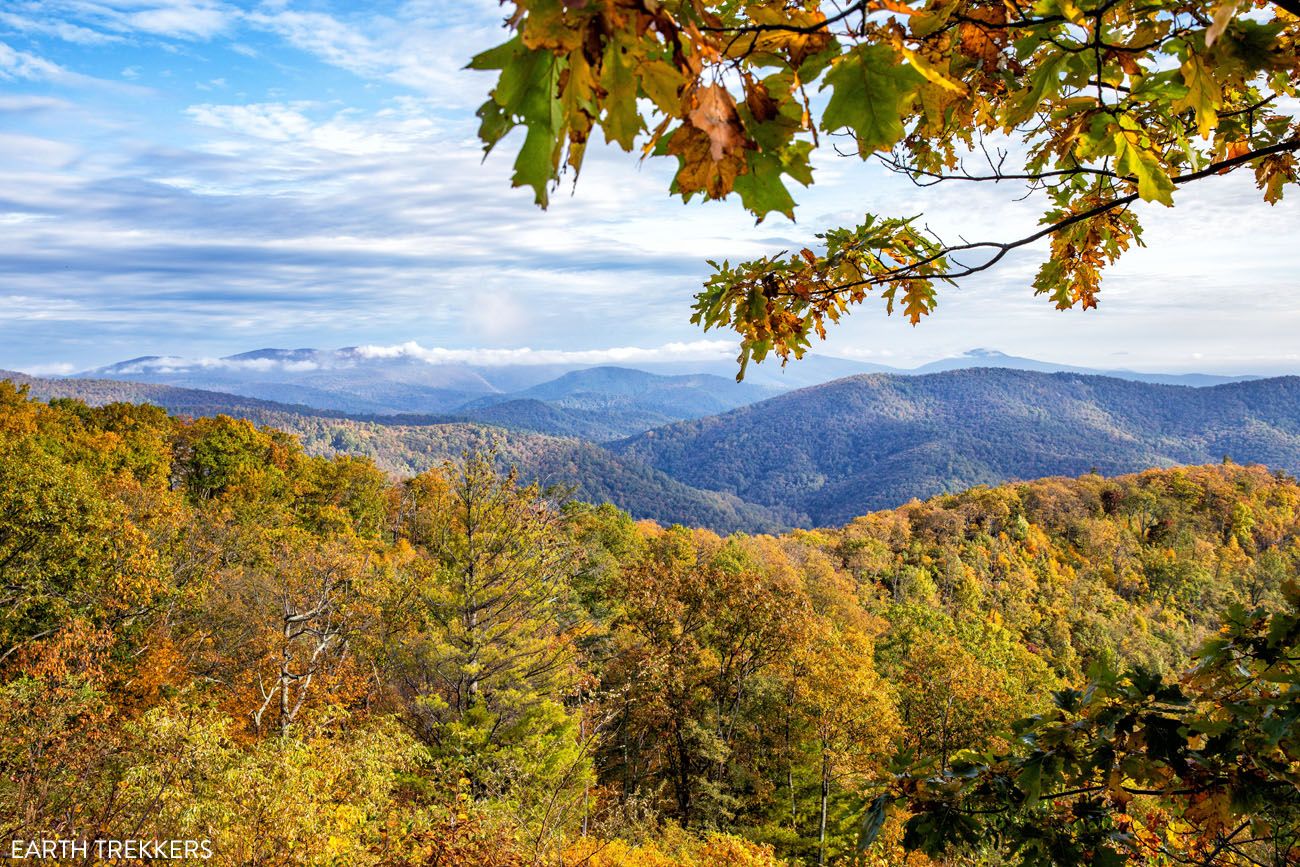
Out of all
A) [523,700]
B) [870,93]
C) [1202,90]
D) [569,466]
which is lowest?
[569,466]

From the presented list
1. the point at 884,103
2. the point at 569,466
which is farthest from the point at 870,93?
the point at 569,466

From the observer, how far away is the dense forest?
2.06 meters

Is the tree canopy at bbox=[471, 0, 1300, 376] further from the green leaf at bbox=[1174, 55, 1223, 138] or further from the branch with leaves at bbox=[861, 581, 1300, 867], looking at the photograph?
the branch with leaves at bbox=[861, 581, 1300, 867]

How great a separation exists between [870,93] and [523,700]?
542 inches

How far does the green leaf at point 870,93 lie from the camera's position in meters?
1.00

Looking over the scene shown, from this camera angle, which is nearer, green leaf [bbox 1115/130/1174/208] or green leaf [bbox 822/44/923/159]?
green leaf [bbox 822/44/923/159]

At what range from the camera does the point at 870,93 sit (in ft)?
3.40

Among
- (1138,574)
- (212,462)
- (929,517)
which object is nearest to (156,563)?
(212,462)

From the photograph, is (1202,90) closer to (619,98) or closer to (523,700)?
(619,98)

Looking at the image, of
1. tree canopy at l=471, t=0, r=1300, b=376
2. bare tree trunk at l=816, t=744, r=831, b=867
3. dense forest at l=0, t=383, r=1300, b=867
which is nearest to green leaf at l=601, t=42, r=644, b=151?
tree canopy at l=471, t=0, r=1300, b=376

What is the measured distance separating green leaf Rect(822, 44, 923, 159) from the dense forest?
5.12 ft

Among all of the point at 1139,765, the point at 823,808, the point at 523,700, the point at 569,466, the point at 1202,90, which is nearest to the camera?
the point at 1202,90

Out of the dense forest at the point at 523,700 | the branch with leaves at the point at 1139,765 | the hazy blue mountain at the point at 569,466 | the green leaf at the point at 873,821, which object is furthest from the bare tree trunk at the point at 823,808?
the hazy blue mountain at the point at 569,466

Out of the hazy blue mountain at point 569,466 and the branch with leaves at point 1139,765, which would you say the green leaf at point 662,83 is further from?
the hazy blue mountain at point 569,466
